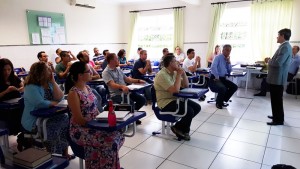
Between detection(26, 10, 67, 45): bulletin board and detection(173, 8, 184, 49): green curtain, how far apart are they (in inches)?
141

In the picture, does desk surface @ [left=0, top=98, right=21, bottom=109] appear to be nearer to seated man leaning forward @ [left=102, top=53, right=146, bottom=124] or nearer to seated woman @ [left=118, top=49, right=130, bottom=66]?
seated man leaning forward @ [left=102, top=53, right=146, bottom=124]

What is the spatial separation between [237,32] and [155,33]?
2.96m

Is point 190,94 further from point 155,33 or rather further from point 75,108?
point 155,33

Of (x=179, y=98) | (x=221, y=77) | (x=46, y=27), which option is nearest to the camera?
(x=179, y=98)

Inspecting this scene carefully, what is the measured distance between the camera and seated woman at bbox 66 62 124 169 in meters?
1.77

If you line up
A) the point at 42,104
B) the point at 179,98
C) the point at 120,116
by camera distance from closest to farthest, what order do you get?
the point at 120,116
the point at 42,104
the point at 179,98

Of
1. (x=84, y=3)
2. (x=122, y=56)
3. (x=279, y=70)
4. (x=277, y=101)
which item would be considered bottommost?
(x=277, y=101)

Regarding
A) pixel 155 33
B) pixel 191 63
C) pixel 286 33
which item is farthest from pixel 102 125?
pixel 155 33

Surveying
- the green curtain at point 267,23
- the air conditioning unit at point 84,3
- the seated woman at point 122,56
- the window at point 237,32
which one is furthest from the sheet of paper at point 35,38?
the green curtain at point 267,23

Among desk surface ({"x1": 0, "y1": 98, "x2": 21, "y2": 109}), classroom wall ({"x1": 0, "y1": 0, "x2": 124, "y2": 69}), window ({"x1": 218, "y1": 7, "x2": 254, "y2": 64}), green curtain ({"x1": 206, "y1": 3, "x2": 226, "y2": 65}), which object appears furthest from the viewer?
green curtain ({"x1": 206, "y1": 3, "x2": 226, "y2": 65})

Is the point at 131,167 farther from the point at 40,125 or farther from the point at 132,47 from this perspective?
the point at 132,47

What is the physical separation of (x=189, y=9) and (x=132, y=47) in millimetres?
2643

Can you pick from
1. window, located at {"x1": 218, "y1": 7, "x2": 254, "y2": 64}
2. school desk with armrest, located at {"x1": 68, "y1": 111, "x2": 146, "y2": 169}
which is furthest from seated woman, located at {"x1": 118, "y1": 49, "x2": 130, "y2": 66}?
school desk with armrest, located at {"x1": 68, "y1": 111, "x2": 146, "y2": 169}

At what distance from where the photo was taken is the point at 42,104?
6.96 feet
